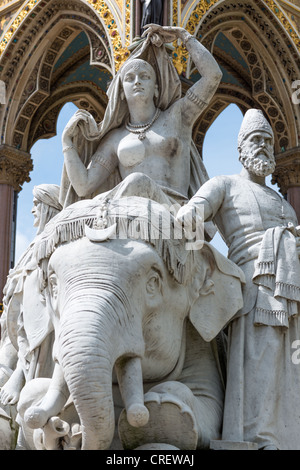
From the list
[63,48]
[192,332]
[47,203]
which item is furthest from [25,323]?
[63,48]

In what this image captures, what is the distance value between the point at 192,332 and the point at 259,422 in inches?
19.5

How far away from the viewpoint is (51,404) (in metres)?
3.90

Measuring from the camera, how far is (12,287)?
5625mm

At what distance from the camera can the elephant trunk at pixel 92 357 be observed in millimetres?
3588

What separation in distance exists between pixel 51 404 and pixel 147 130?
2.01m

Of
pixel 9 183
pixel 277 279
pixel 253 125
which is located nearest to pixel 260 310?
pixel 277 279

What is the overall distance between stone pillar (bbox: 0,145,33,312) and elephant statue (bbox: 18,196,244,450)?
13.6 m

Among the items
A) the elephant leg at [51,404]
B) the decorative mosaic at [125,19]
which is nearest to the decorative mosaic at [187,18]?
the decorative mosaic at [125,19]

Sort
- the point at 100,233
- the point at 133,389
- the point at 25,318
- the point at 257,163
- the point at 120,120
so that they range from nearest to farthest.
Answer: the point at 133,389 → the point at 100,233 → the point at 25,318 → the point at 257,163 → the point at 120,120

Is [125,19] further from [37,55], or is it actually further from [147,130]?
[147,130]

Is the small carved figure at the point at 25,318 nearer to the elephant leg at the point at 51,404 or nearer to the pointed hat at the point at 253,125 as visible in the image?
the elephant leg at the point at 51,404

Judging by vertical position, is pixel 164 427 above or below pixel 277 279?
below

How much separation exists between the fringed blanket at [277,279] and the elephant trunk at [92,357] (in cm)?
92
